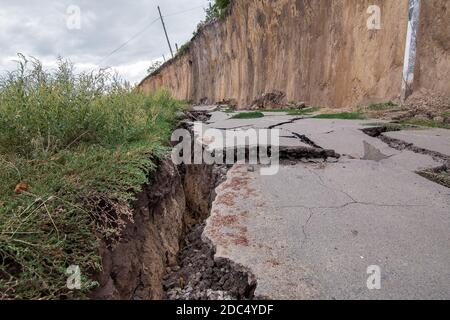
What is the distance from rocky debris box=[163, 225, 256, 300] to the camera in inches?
56.4

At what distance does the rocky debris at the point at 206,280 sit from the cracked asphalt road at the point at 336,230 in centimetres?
5

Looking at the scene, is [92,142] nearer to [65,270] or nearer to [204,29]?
[65,270]

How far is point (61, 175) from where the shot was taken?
6.13ft

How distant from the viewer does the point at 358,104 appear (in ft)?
27.4

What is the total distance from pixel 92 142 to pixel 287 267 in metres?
1.82

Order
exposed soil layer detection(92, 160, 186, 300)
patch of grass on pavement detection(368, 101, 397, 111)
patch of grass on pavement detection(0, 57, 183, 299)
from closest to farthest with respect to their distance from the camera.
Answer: patch of grass on pavement detection(0, 57, 183, 299), exposed soil layer detection(92, 160, 186, 300), patch of grass on pavement detection(368, 101, 397, 111)

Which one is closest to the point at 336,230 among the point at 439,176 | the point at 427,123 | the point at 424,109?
the point at 439,176

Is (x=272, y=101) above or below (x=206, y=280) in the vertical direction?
above

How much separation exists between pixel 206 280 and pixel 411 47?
6842 mm

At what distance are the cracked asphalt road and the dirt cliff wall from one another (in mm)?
4672

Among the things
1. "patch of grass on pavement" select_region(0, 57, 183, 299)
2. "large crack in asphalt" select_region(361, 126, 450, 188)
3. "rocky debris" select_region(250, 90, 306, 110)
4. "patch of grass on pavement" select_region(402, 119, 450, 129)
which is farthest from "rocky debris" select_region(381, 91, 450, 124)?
"rocky debris" select_region(250, 90, 306, 110)

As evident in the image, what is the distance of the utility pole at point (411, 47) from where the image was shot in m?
6.54

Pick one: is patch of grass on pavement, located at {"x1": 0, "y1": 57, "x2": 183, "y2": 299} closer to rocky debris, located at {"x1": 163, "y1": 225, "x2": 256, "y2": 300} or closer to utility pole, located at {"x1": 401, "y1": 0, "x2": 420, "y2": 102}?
rocky debris, located at {"x1": 163, "y1": 225, "x2": 256, "y2": 300}

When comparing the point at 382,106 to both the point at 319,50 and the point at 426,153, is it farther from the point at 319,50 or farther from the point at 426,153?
the point at 426,153
